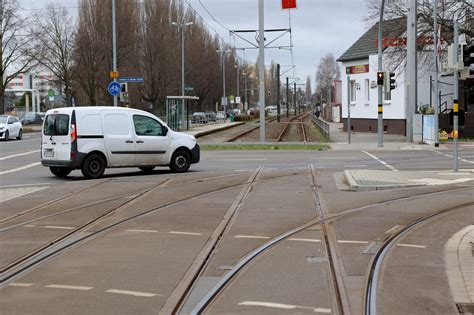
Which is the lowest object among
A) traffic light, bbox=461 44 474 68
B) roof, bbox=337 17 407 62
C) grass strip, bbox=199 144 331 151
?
grass strip, bbox=199 144 331 151

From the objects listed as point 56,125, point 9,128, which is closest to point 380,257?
point 56,125

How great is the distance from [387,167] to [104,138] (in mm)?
9047

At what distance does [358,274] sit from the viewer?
695cm

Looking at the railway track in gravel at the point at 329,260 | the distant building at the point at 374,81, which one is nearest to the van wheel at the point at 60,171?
the railway track in gravel at the point at 329,260

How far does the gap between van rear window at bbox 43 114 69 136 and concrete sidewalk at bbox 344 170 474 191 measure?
7373 mm

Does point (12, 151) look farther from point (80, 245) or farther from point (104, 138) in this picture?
point (80, 245)

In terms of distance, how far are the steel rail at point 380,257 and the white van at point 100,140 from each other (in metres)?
8.84

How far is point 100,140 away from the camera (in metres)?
17.0

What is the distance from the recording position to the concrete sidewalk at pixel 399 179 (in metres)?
14.8

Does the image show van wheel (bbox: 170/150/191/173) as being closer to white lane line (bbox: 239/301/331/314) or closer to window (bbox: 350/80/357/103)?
white lane line (bbox: 239/301/331/314)

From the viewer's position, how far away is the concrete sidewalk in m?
14.8

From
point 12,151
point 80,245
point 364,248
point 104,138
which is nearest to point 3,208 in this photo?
point 80,245

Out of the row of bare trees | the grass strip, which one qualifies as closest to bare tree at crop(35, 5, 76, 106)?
the row of bare trees

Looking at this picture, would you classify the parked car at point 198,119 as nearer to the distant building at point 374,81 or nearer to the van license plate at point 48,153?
the distant building at point 374,81
